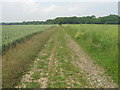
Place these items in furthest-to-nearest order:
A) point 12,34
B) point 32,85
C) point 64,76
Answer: point 12,34
point 64,76
point 32,85

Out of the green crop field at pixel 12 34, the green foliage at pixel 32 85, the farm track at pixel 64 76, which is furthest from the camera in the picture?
the green crop field at pixel 12 34

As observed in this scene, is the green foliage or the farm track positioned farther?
the farm track

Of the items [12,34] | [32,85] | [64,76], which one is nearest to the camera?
[32,85]

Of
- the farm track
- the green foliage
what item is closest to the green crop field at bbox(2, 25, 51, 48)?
the farm track

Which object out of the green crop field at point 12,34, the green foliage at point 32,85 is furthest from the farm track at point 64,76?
the green crop field at point 12,34

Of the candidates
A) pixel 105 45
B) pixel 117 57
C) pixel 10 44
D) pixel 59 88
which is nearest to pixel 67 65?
pixel 117 57

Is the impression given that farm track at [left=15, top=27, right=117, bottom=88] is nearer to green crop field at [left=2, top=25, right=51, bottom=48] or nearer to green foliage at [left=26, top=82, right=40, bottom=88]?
green foliage at [left=26, top=82, right=40, bottom=88]

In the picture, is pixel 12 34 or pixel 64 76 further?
pixel 12 34

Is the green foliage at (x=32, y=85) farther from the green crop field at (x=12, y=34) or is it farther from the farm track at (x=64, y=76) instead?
the green crop field at (x=12, y=34)

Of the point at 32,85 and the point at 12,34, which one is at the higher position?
the point at 12,34

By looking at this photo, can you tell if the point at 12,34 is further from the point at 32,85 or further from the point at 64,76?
the point at 32,85

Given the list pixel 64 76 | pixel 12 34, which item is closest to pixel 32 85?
pixel 64 76

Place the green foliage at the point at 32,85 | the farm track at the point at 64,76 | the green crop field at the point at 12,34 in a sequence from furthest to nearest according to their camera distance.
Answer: the green crop field at the point at 12,34, the farm track at the point at 64,76, the green foliage at the point at 32,85

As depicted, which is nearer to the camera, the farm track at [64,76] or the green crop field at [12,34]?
the farm track at [64,76]
